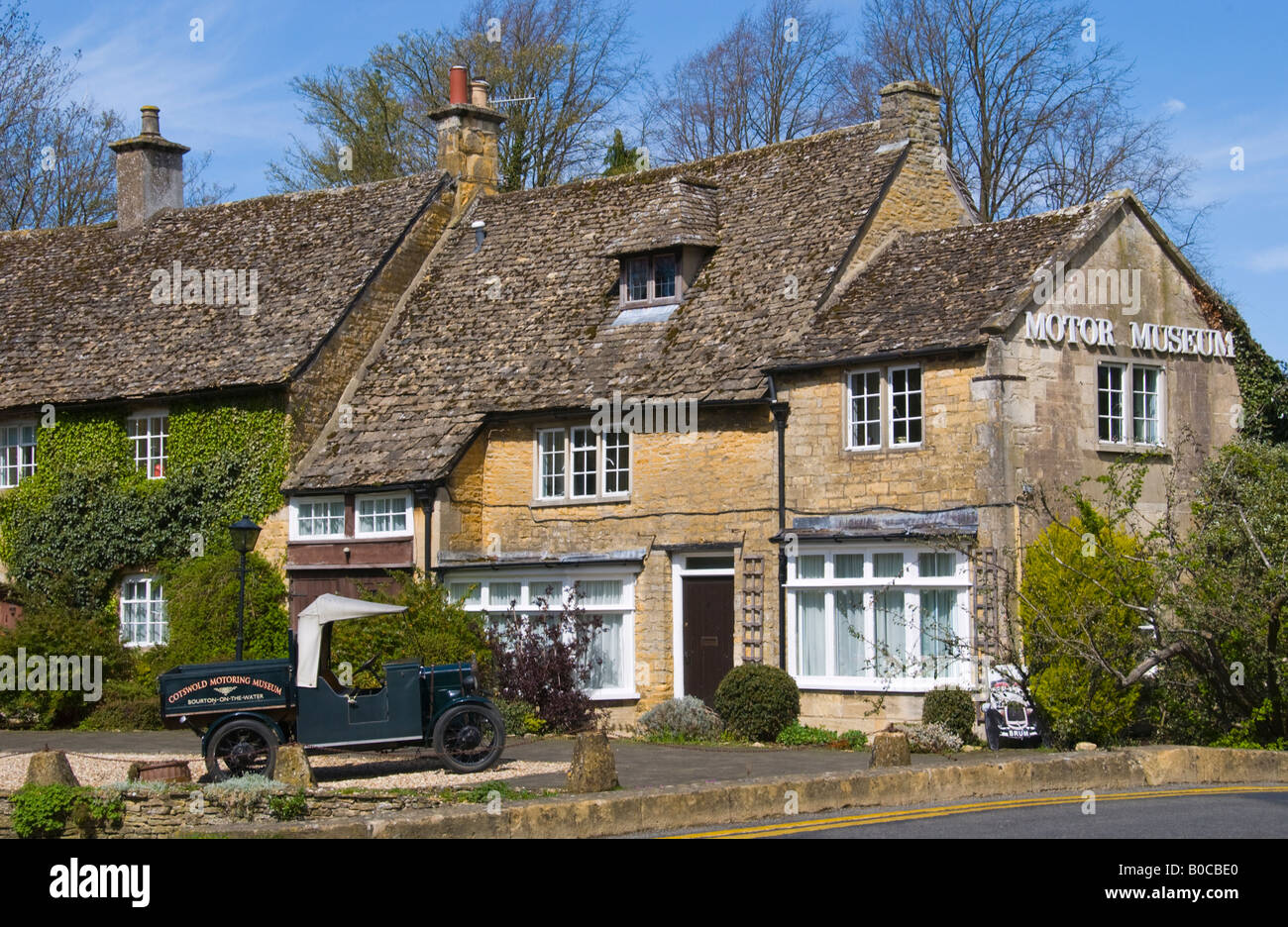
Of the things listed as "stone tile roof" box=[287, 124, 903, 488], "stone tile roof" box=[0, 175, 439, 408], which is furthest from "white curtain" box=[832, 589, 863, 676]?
"stone tile roof" box=[0, 175, 439, 408]

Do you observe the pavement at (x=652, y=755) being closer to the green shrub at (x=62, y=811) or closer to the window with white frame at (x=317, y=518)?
the green shrub at (x=62, y=811)

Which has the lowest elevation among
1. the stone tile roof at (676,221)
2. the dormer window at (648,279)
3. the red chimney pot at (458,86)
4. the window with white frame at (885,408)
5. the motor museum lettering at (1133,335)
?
the window with white frame at (885,408)

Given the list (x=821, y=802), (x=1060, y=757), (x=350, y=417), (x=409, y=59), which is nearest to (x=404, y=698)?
(x=821, y=802)

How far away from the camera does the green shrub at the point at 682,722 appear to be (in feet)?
75.9

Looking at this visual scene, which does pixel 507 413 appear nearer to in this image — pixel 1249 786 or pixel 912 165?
pixel 912 165

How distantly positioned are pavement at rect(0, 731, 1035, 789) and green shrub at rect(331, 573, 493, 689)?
4.99 ft

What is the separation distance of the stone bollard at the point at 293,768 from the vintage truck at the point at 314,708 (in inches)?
48.8

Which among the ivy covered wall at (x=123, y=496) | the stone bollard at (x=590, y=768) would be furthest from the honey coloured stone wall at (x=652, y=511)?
the stone bollard at (x=590, y=768)

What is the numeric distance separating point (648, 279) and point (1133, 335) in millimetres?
7680

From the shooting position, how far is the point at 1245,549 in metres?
19.5

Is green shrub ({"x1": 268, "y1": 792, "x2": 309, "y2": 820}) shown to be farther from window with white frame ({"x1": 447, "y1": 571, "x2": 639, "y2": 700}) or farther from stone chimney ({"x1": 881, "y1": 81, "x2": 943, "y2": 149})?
stone chimney ({"x1": 881, "y1": 81, "x2": 943, "y2": 149})

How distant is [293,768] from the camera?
1579cm

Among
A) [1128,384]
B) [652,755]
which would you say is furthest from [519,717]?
[1128,384]
